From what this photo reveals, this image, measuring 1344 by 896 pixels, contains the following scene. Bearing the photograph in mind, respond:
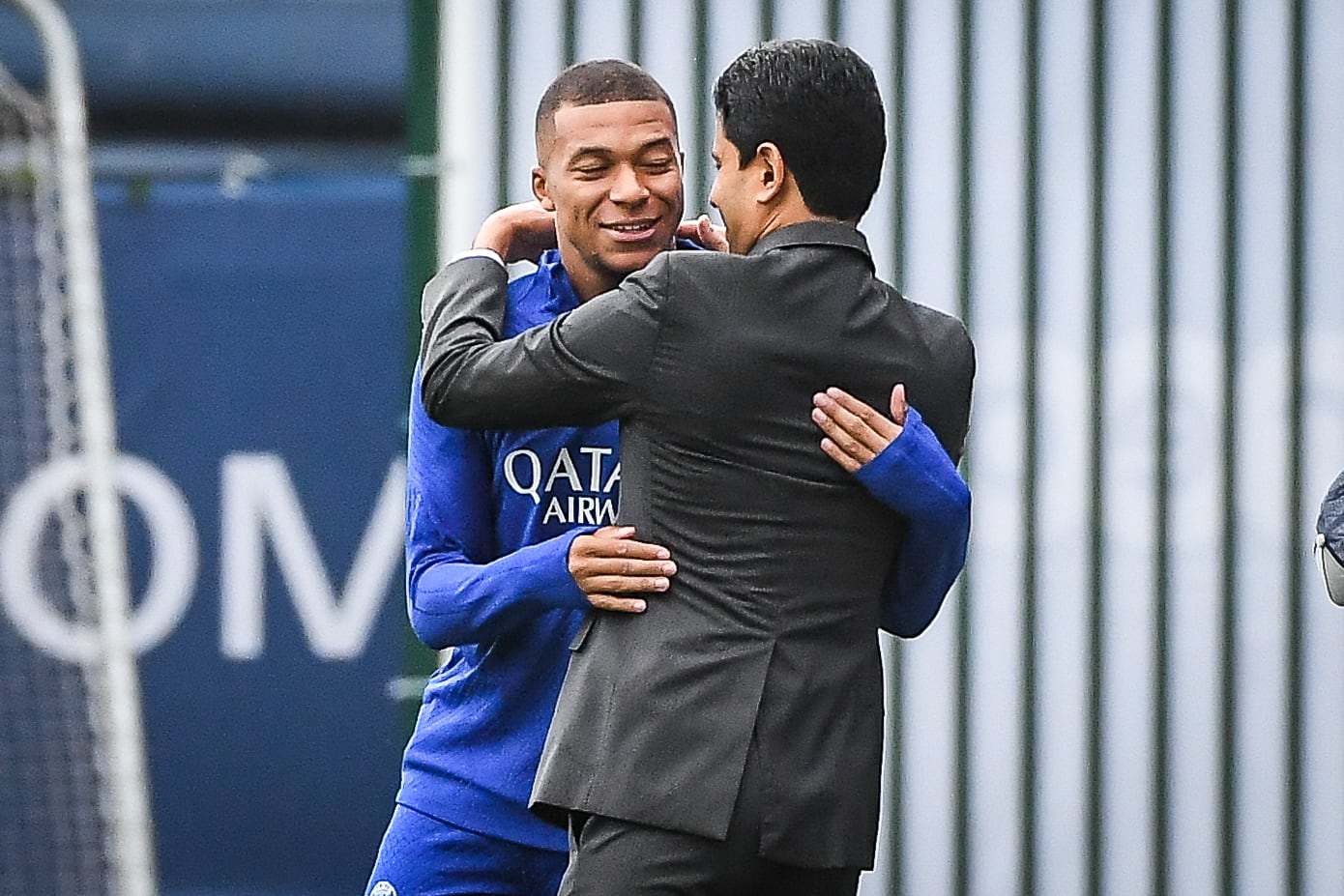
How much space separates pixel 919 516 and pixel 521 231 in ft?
1.74

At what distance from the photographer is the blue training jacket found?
2.02 metres

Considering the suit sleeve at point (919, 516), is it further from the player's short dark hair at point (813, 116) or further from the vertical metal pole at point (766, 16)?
the vertical metal pole at point (766, 16)

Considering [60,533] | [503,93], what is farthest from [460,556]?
[60,533]

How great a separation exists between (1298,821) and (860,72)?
2103mm

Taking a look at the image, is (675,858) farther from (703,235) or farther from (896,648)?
(896,648)

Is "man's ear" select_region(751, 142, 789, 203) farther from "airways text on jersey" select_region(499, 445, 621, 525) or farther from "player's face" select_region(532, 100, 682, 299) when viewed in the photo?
"airways text on jersey" select_region(499, 445, 621, 525)

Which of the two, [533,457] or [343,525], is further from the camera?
[343,525]

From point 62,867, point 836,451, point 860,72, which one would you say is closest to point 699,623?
point 836,451

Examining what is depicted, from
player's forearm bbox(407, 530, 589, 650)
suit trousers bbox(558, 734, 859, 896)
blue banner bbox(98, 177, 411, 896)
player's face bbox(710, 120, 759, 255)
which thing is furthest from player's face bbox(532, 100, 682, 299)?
blue banner bbox(98, 177, 411, 896)

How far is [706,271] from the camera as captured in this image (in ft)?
5.91

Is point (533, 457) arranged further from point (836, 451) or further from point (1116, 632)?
point (1116, 632)

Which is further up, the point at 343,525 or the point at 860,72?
the point at 860,72

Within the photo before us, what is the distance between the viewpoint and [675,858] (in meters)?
1.79

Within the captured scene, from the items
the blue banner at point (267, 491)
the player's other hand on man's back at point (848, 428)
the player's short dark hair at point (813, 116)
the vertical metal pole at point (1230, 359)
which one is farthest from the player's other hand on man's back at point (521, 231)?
the blue banner at point (267, 491)
